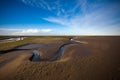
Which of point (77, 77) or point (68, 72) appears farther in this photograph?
point (68, 72)

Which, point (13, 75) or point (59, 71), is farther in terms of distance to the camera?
point (59, 71)

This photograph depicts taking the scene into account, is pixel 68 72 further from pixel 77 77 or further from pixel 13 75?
pixel 13 75

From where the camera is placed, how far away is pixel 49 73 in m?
8.11

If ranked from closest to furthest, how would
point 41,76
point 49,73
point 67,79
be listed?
1. point 67,79
2. point 41,76
3. point 49,73

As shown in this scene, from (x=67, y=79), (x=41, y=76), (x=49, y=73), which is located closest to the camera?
(x=67, y=79)

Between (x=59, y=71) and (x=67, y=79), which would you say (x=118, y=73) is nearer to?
(x=67, y=79)

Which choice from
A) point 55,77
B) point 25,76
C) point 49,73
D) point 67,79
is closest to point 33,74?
point 25,76

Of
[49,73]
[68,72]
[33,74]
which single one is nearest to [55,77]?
[49,73]

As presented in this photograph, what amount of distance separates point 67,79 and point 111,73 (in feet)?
13.6

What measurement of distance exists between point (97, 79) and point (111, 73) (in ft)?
5.88

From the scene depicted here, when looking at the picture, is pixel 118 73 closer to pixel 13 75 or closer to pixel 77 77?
pixel 77 77

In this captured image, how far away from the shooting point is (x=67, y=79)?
279 inches

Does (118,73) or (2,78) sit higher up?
(118,73)

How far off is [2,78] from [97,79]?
26.3 ft
